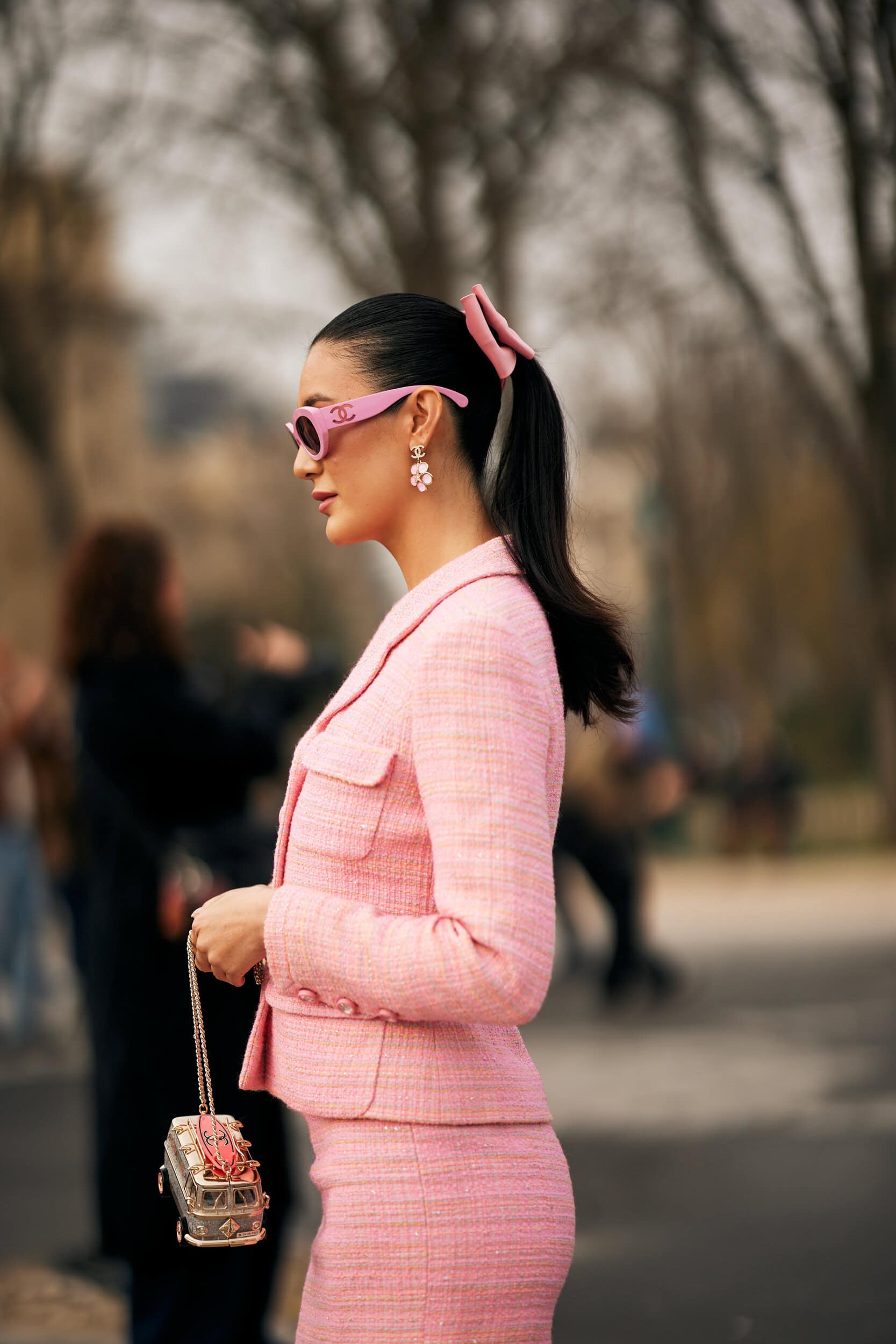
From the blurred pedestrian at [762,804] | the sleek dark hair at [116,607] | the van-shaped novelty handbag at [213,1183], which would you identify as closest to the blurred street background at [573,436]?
the sleek dark hair at [116,607]

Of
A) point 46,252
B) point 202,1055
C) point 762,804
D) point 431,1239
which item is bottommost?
point 762,804

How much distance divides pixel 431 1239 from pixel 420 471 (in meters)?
0.91

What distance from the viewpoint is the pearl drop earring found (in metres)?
2.24

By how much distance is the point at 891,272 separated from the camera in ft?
30.7

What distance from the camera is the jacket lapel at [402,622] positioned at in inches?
86.0

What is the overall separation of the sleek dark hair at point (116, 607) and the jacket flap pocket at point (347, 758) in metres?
2.48

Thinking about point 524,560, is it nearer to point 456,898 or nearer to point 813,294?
point 456,898

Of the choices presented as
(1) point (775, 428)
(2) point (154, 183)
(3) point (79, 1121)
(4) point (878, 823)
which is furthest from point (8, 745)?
(1) point (775, 428)

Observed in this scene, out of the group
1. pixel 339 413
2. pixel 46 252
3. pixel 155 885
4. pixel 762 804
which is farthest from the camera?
pixel 762 804

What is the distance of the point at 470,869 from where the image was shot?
6.52 feet

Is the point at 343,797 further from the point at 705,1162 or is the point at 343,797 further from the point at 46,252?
the point at 46,252

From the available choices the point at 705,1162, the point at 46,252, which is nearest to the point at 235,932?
the point at 705,1162

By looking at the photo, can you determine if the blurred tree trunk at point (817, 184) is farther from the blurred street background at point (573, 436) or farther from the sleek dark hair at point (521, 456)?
the sleek dark hair at point (521, 456)

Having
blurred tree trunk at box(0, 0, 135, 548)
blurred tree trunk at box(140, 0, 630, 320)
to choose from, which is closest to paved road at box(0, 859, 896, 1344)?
blurred tree trunk at box(140, 0, 630, 320)
